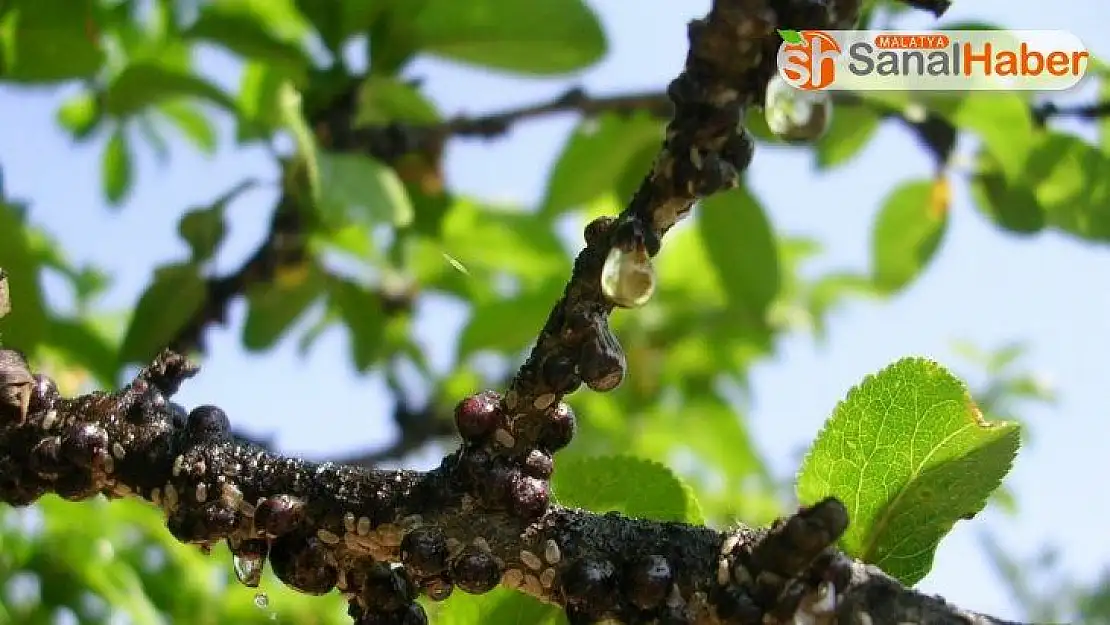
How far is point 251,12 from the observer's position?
2.05 metres

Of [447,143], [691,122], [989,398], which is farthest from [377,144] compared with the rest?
[989,398]

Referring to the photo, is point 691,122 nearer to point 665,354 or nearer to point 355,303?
point 355,303

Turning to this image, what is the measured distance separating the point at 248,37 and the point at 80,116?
786mm

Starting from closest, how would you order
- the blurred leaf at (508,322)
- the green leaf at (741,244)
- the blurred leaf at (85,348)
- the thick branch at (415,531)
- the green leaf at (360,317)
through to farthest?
the thick branch at (415,531), the blurred leaf at (85,348), the green leaf at (741,244), the green leaf at (360,317), the blurred leaf at (508,322)

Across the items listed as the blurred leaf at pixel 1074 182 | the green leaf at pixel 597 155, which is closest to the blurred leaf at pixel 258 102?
the green leaf at pixel 597 155

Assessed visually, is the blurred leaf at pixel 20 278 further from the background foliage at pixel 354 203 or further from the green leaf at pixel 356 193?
the green leaf at pixel 356 193

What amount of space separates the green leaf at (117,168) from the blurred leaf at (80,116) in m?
0.07

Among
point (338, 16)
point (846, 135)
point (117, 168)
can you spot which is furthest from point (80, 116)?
point (846, 135)

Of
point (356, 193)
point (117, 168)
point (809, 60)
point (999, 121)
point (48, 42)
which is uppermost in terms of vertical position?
point (117, 168)

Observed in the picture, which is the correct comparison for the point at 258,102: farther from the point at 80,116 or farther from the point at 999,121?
the point at 999,121

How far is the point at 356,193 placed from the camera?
152cm

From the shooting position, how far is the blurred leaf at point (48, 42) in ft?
5.53

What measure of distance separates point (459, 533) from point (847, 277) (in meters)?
2.77

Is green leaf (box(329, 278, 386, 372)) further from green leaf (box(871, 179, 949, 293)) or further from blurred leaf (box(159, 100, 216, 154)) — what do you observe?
green leaf (box(871, 179, 949, 293))
